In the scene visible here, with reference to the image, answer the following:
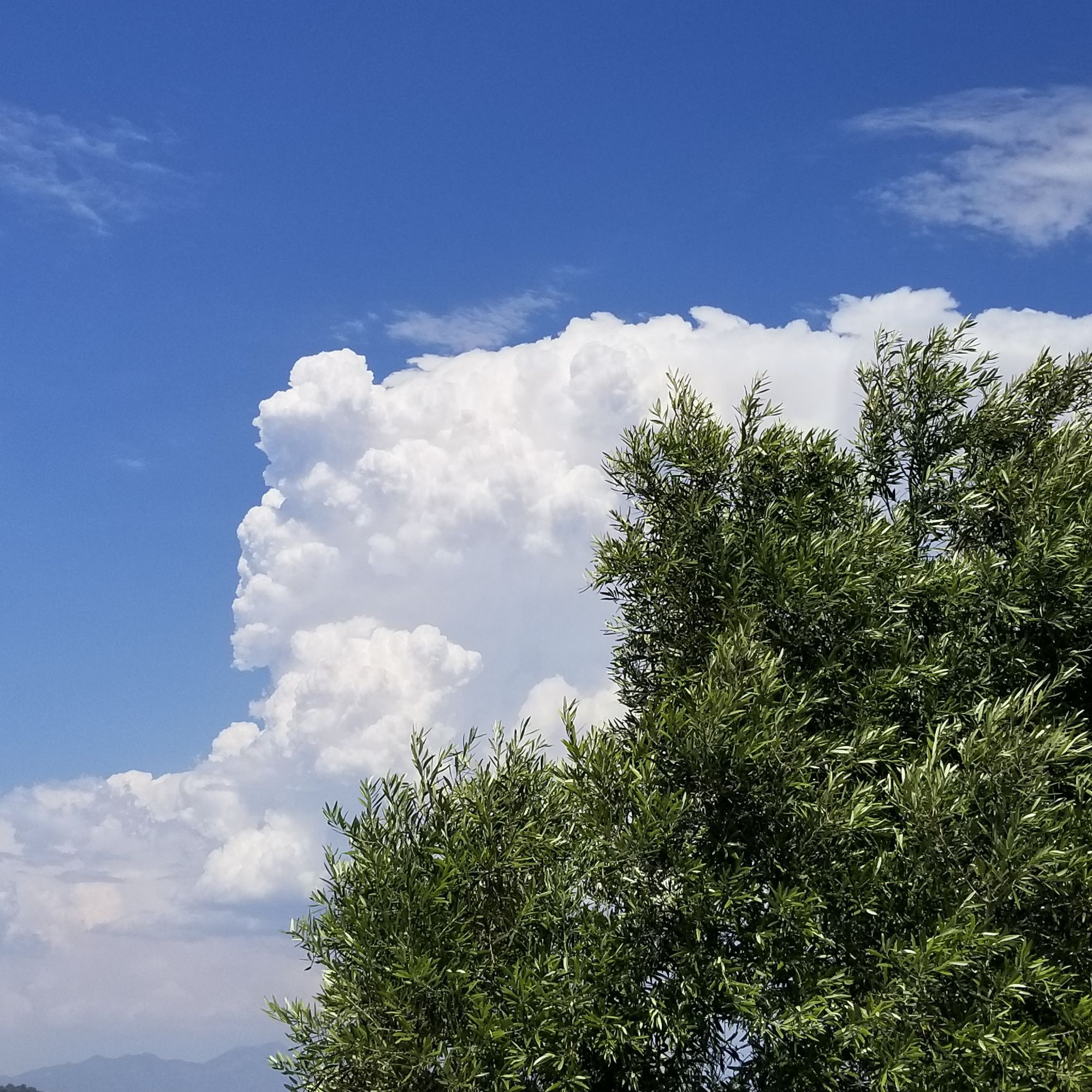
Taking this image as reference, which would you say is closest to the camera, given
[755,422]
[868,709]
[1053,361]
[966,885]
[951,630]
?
[966,885]

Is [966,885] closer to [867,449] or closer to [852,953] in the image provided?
[852,953]

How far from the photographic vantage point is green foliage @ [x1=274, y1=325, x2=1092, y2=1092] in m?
16.1

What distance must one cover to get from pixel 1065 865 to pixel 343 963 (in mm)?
11294

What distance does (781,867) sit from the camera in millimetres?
16719

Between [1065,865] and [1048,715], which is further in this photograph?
[1048,715]

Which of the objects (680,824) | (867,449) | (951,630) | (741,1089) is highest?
(867,449)

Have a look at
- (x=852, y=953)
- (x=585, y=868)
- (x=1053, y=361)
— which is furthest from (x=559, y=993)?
(x=1053, y=361)

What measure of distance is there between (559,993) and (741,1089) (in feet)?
11.5

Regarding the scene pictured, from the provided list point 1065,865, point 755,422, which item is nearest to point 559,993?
point 1065,865

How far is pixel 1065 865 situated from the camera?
16859mm

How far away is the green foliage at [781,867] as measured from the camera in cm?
1608

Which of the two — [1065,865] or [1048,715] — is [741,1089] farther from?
[1048,715]

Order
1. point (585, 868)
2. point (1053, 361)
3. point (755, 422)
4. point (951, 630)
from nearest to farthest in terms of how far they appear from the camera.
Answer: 1. point (585, 868)
2. point (951, 630)
3. point (755, 422)
4. point (1053, 361)

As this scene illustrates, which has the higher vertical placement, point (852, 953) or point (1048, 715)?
point (1048, 715)
